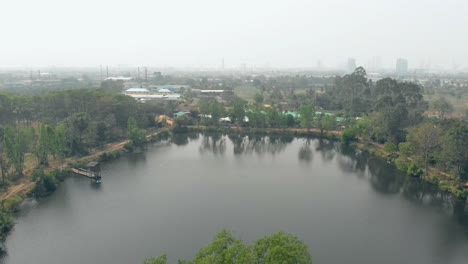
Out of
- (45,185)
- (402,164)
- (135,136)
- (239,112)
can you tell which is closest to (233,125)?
(239,112)

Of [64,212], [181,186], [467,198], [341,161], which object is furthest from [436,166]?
[64,212]

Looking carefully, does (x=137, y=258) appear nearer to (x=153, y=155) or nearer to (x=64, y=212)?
(x=64, y=212)

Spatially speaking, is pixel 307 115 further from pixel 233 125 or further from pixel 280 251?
pixel 280 251

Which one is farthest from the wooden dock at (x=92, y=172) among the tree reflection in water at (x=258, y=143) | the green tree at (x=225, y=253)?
the green tree at (x=225, y=253)

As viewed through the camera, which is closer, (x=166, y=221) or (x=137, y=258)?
(x=137, y=258)

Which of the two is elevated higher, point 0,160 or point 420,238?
point 0,160

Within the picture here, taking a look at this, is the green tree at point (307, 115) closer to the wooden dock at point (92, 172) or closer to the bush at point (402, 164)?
the bush at point (402, 164)
